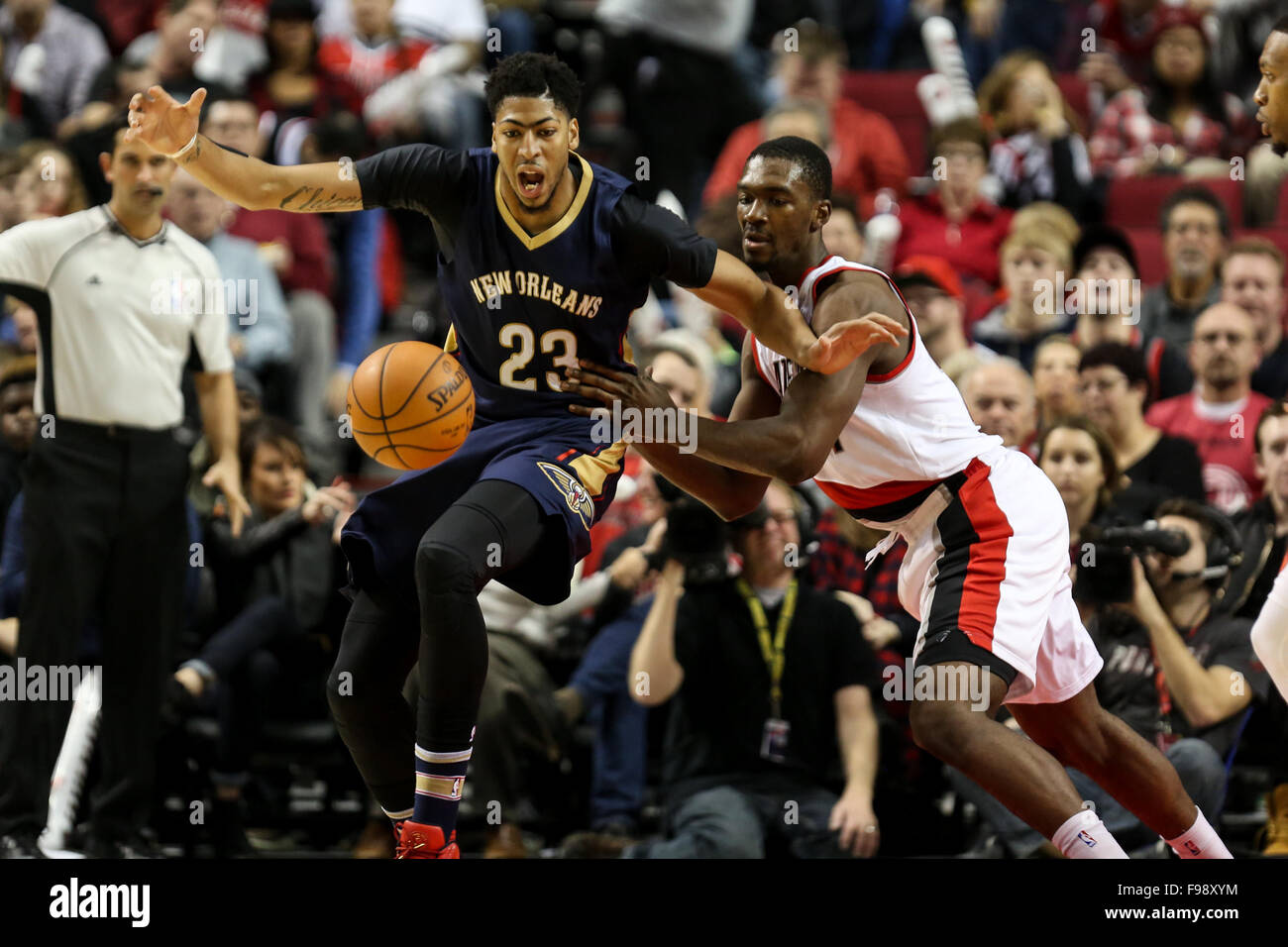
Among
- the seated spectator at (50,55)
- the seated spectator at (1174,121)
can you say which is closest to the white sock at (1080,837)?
the seated spectator at (1174,121)

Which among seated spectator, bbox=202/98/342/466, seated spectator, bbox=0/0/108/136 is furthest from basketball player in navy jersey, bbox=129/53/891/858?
seated spectator, bbox=0/0/108/136

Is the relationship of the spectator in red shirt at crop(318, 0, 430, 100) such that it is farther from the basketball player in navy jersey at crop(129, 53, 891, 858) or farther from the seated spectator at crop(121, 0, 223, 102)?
the basketball player in navy jersey at crop(129, 53, 891, 858)

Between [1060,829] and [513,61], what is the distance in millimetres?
2704

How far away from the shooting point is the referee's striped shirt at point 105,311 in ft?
21.8

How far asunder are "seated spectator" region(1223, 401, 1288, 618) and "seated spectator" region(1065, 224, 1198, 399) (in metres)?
1.25

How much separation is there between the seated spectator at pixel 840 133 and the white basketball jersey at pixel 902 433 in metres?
4.81

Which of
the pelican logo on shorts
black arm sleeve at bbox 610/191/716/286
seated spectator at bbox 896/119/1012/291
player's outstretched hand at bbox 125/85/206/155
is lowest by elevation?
the pelican logo on shorts

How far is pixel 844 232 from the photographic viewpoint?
8391mm

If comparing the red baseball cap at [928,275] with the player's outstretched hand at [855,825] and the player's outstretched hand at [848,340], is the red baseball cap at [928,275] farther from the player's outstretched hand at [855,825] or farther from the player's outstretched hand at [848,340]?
the player's outstretched hand at [848,340]

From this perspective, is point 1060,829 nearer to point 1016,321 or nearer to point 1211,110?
point 1016,321

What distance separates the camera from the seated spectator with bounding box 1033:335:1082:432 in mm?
7645

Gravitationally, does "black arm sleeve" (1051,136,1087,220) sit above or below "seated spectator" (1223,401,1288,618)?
above

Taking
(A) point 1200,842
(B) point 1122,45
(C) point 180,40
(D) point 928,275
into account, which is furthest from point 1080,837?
(B) point 1122,45

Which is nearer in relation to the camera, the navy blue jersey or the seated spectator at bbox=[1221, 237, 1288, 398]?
the navy blue jersey
